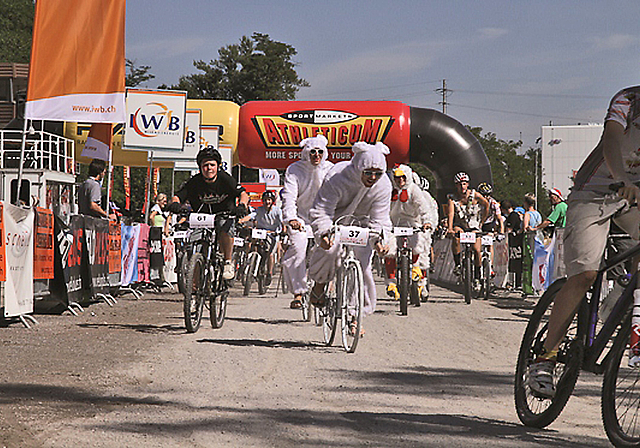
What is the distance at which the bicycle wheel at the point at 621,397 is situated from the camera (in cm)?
462

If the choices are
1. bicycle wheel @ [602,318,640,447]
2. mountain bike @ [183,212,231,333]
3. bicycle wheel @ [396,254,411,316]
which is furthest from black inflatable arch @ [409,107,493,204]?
bicycle wheel @ [602,318,640,447]

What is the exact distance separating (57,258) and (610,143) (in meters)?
8.70

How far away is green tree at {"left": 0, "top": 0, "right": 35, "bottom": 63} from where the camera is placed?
62.9 m

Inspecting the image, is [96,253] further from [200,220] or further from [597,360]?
[597,360]

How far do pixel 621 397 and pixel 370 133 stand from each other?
2455 cm

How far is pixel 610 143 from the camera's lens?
4.93 metres

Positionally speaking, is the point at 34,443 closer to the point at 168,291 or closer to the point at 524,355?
the point at 524,355

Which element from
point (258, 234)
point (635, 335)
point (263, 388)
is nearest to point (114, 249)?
point (258, 234)

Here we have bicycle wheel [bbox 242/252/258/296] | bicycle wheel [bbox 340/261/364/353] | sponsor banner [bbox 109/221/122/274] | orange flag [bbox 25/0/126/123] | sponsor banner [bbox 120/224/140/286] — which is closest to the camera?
bicycle wheel [bbox 340/261/364/353]

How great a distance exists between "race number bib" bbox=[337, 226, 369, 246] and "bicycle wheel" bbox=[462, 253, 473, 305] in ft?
24.6

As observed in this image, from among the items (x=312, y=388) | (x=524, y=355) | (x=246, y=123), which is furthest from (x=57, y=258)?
(x=246, y=123)

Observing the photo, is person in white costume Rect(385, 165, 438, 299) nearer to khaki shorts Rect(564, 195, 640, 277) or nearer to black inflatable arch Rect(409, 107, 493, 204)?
khaki shorts Rect(564, 195, 640, 277)

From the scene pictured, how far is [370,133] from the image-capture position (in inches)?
1142

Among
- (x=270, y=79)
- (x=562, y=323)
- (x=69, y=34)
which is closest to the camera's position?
(x=562, y=323)
